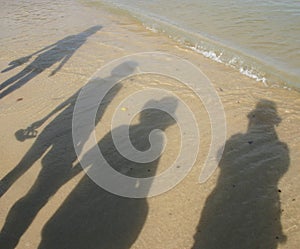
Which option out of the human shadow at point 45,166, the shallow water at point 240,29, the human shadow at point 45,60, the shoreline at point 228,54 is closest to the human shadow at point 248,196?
the human shadow at point 45,166

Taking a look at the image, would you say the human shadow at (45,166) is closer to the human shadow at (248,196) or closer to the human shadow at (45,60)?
the human shadow at (45,60)

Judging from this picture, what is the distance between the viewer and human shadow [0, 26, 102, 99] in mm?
7453

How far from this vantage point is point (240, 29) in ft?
33.9

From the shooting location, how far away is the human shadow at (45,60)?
7.45m

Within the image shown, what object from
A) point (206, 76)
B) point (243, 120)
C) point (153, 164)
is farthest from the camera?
point (206, 76)

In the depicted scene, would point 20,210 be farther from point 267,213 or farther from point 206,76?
point 206,76

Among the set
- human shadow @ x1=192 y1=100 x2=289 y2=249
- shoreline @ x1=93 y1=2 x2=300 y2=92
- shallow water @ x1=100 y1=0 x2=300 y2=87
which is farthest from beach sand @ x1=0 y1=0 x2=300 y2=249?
shallow water @ x1=100 y1=0 x2=300 y2=87

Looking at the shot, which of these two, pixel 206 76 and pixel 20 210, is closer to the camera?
pixel 20 210

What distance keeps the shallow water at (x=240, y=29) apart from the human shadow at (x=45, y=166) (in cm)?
380

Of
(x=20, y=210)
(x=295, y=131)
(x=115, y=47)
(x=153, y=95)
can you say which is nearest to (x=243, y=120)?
(x=295, y=131)

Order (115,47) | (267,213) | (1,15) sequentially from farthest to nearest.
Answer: (1,15), (115,47), (267,213)

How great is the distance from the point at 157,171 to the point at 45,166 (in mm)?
1706

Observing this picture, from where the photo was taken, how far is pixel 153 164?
495 centimetres

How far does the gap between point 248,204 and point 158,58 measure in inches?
209
